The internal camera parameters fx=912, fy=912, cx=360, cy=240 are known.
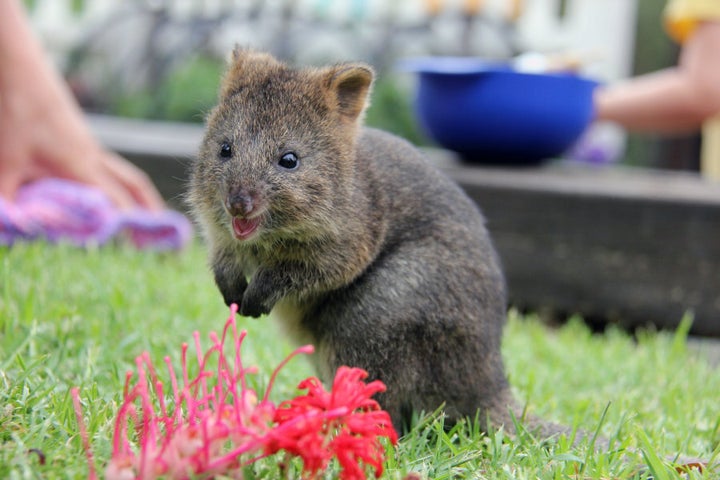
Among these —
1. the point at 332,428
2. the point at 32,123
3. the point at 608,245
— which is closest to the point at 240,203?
the point at 332,428

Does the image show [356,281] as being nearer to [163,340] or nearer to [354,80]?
[354,80]

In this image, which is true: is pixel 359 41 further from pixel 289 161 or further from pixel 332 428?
pixel 332 428

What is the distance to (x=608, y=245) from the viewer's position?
641 cm

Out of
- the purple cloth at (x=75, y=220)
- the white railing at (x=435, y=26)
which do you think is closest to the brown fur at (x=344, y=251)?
the purple cloth at (x=75, y=220)

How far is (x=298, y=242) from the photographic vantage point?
331cm

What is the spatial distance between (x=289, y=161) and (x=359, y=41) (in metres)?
11.7

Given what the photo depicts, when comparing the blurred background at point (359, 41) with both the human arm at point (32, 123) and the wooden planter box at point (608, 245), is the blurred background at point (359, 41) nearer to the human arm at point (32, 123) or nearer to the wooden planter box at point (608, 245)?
the wooden planter box at point (608, 245)

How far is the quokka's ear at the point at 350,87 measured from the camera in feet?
11.2

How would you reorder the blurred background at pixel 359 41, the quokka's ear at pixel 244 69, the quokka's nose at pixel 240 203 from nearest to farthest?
1. the quokka's nose at pixel 240 203
2. the quokka's ear at pixel 244 69
3. the blurred background at pixel 359 41

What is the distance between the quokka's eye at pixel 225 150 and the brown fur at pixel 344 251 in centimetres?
2

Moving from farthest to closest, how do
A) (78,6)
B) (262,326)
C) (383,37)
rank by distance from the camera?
(78,6)
(383,37)
(262,326)

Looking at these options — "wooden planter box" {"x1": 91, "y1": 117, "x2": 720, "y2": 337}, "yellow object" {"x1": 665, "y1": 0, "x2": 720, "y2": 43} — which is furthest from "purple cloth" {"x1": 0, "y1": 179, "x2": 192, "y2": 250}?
"yellow object" {"x1": 665, "y1": 0, "x2": 720, "y2": 43}

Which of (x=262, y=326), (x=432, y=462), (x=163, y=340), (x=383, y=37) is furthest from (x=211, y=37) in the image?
(x=432, y=462)

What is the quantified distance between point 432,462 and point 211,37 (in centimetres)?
1346
